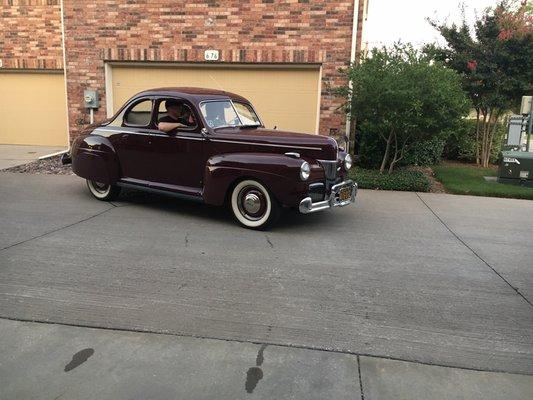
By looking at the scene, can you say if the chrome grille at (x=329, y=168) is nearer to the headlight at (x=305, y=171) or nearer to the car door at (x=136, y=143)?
A: the headlight at (x=305, y=171)

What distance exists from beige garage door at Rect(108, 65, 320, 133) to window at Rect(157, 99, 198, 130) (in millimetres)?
4419

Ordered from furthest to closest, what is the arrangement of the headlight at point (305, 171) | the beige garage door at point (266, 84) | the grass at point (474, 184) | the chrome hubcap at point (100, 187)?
1. the beige garage door at point (266, 84)
2. the grass at point (474, 184)
3. the chrome hubcap at point (100, 187)
4. the headlight at point (305, 171)

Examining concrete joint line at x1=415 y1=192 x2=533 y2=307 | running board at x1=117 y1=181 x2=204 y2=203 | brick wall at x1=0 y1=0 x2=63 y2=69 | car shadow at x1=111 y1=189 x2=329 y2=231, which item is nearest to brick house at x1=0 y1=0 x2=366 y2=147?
brick wall at x1=0 y1=0 x2=63 y2=69

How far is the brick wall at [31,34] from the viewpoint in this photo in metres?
12.9

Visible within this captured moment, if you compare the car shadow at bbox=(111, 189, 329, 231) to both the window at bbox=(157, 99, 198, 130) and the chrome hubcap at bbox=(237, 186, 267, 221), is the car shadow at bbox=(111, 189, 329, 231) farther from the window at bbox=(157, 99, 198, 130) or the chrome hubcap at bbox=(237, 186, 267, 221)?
the window at bbox=(157, 99, 198, 130)

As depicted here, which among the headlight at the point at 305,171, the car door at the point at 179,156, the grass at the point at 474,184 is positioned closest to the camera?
the headlight at the point at 305,171

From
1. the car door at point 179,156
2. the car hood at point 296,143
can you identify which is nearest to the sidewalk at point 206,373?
the car hood at point 296,143

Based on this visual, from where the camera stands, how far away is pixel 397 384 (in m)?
2.92

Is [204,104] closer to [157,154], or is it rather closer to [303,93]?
[157,154]

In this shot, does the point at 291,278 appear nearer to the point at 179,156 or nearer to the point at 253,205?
the point at 253,205

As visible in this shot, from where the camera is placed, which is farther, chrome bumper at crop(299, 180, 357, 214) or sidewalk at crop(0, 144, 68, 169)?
sidewalk at crop(0, 144, 68, 169)

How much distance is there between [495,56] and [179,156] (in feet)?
27.7

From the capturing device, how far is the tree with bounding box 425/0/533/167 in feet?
36.6

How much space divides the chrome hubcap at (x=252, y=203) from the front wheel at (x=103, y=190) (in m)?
2.48
